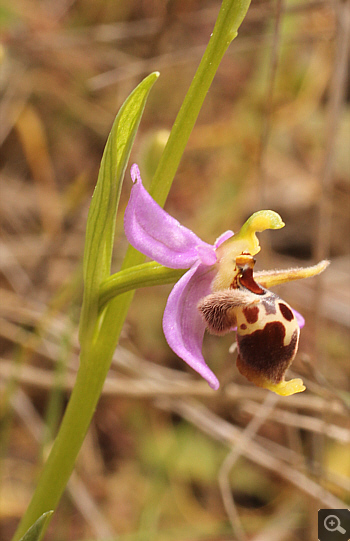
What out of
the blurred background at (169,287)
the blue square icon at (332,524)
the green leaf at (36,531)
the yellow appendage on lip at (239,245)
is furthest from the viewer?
the blurred background at (169,287)

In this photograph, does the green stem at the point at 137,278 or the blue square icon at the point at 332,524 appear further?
the blue square icon at the point at 332,524

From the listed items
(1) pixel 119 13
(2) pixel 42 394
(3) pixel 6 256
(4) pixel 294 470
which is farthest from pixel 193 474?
(1) pixel 119 13

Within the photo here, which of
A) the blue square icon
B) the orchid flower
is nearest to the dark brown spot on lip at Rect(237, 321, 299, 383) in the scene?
the orchid flower

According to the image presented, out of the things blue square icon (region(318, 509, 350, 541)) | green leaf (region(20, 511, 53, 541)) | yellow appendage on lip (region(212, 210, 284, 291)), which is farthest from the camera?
blue square icon (region(318, 509, 350, 541))

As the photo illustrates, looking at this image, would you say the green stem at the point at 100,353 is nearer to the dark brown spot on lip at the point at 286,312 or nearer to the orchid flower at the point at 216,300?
the orchid flower at the point at 216,300

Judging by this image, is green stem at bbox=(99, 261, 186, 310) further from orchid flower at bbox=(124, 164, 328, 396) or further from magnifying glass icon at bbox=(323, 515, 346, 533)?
magnifying glass icon at bbox=(323, 515, 346, 533)

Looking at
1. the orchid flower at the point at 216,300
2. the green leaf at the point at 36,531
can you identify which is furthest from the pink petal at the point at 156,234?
the green leaf at the point at 36,531

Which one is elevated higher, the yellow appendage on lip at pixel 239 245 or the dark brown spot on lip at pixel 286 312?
the yellow appendage on lip at pixel 239 245

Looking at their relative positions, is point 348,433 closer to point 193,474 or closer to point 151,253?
point 193,474
